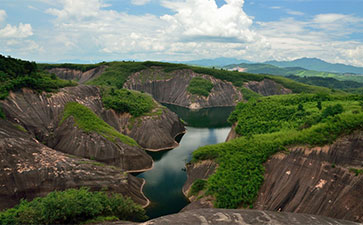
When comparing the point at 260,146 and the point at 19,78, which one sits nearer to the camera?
the point at 260,146

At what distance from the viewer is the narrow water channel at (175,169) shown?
4172 centimetres

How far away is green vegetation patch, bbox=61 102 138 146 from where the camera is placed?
55125 mm

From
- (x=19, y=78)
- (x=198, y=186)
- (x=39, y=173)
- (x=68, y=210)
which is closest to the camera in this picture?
(x=68, y=210)

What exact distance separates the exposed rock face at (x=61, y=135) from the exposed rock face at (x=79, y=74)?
99279 millimetres

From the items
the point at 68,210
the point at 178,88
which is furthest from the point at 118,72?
the point at 68,210

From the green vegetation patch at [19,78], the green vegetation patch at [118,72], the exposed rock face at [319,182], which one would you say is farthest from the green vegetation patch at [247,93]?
the exposed rock face at [319,182]

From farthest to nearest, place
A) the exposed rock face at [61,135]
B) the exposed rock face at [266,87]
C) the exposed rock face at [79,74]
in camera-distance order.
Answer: the exposed rock face at [266,87] < the exposed rock face at [79,74] < the exposed rock face at [61,135]

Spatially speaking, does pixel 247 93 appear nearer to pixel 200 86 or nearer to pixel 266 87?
pixel 266 87

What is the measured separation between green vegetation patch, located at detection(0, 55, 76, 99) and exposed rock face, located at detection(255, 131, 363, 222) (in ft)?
170

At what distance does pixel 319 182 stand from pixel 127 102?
58.8 meters

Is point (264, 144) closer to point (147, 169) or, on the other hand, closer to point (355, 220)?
point (355, 220)

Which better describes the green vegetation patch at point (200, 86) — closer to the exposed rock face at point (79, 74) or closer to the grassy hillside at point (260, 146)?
the exposed rock face at point (79, 74)

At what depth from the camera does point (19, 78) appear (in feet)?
180

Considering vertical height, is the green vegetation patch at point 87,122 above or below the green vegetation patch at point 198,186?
above
